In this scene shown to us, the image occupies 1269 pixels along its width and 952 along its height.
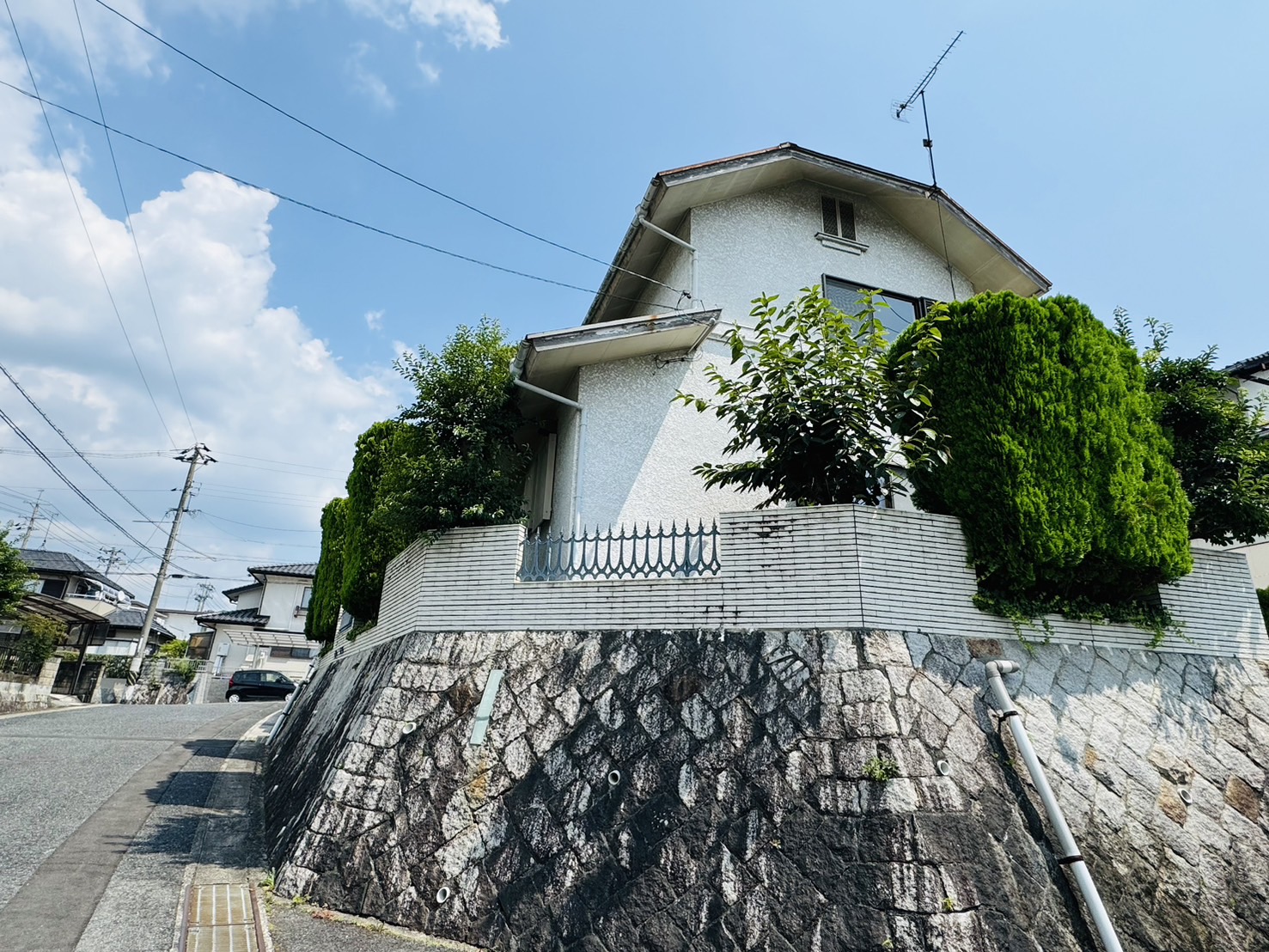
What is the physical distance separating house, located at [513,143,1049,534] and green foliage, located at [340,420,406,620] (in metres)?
2.27

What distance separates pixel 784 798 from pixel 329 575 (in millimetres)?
13297

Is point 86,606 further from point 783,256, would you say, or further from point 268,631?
point 783,256

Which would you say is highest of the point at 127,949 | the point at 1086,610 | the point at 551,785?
the point at 1086,610

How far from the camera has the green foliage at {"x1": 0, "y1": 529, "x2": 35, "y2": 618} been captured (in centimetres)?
1966

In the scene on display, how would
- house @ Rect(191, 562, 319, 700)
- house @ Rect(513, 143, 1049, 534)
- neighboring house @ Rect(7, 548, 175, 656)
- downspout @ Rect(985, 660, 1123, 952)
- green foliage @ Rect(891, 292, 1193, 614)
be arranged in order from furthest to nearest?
house @ Rect(191, 562, 319, 700) < neighboring house @ Rect(7, 548, 175, 656) < house @ Rect(513, 143, 1049, 534) < green foliage @ Rect(891, 292, 1193, 614) < downspout @ Rect(985, 660, 1123, 952)

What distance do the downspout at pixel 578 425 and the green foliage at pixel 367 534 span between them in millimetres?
1711

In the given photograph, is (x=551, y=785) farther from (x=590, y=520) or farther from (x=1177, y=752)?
(x=1177, y=752)

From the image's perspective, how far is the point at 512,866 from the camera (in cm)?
584

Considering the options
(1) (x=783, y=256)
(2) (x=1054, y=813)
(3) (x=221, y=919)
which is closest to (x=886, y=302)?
(1) (x=783, y=256)

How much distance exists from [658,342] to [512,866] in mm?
6740

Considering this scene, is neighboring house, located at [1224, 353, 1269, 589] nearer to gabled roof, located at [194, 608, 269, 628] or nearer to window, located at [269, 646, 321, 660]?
window, located at [269, 646, 321, 660]

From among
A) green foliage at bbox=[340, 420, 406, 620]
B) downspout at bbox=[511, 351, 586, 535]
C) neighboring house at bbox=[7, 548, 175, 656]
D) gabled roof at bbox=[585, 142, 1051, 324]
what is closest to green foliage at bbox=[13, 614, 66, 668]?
neighboring house at bbox=[7, 548, 175, 656]

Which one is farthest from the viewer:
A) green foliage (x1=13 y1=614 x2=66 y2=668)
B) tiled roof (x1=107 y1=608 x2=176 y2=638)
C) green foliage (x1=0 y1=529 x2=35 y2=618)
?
tiled roof (x1=107 y1=608 x2=176 y2=638)

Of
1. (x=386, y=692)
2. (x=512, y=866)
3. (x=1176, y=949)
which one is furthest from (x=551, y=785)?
(x=1176, y=949)
